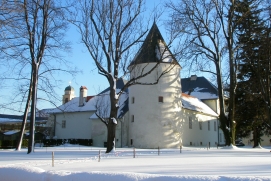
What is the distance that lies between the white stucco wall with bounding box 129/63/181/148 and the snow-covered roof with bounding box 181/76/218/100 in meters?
20.6

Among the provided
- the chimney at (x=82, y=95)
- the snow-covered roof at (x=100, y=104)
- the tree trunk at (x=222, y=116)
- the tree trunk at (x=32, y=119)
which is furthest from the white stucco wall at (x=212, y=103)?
the tree trunk at (x=32, y=119)

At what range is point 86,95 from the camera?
51.8m

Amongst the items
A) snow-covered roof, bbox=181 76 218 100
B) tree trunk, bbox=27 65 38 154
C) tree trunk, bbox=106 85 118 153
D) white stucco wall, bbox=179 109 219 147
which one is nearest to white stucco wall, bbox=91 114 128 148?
white stucco wall, bbox=179 109 219 147

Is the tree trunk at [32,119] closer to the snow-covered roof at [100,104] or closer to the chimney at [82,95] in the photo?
the snow-covered roof at [100,104]

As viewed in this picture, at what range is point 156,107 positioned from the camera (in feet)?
122

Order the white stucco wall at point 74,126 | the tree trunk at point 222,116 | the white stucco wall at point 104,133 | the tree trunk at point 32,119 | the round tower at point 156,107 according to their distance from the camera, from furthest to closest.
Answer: the white stucco wall at point 74,126, the white stucco wall at point 104,133, the round tower at point 156,107, the tree trunk at point 222,116, the tree trunk at point 32,119

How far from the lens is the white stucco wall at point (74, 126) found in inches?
1835

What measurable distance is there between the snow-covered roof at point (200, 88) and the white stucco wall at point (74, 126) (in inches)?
829

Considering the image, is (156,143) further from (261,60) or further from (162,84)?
(261,60)

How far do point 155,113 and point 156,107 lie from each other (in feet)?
2.24

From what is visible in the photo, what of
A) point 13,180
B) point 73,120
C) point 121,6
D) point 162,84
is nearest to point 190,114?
point 162,84

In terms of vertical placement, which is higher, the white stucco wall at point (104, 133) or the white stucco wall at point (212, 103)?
the white stucco wall at point (212, 103)

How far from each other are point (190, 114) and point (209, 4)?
57.1ft

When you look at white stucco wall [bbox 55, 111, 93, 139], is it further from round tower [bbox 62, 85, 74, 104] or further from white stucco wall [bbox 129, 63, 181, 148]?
round tower [bbox 62, 85, 74, 104]
